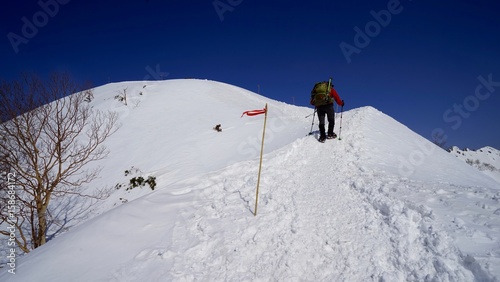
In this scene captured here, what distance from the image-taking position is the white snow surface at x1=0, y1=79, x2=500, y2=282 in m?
3.95

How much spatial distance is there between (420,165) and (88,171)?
1670 cm

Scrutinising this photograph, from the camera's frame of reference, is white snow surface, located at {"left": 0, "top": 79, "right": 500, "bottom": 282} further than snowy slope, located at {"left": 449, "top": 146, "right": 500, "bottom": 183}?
No

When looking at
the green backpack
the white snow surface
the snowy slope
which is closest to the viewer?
the white snow surface

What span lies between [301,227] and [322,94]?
690 centimetres

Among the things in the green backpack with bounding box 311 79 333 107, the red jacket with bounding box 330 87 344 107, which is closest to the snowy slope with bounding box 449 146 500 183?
the red jacket with bounding box 330 87 344 107

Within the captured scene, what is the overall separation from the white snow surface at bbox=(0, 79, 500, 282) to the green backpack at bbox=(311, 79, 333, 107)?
6.48 ft

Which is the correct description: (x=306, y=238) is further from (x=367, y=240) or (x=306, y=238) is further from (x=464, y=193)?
(x=464, y=193)

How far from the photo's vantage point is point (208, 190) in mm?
7629

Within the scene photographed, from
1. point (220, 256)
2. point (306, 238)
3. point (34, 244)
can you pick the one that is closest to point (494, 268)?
point (306, 238)

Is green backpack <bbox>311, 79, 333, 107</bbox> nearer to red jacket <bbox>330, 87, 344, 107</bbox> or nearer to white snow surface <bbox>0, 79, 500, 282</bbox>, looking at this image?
red jacket <bbox>330, 87, 344, 107</bbox>

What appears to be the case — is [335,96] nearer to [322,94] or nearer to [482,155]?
[322,94]

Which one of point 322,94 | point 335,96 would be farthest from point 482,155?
point 322,94

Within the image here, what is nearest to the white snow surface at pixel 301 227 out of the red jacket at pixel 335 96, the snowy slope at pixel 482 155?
the red jacket at pixel 335 96

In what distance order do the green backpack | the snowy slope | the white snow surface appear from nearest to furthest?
1. the white snow surface
2. the green backpack
3. the snowy slope
